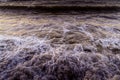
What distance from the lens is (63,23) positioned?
5.76 meters

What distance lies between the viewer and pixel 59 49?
150 inches

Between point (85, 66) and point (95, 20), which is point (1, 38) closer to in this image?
point (85, 66)

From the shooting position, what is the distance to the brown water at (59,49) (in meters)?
3.06

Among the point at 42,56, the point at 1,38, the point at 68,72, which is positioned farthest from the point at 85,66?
the point at 1,38

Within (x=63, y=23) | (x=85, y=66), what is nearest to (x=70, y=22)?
(x=63, y=23)

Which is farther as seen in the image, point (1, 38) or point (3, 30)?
point (3, 30)

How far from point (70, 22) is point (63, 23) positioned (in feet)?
0.90

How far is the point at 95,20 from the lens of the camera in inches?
242

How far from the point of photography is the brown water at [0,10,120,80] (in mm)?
3064

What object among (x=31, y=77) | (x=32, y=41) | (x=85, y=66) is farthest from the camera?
(x=32, y=41)

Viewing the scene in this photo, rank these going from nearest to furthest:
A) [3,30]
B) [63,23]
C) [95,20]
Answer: [3,30]
[63,23]
[95,20]

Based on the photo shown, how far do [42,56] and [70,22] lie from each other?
2644 mm

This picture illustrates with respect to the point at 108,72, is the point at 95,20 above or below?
below

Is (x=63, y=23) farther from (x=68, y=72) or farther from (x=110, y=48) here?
(x=68, y=72)
